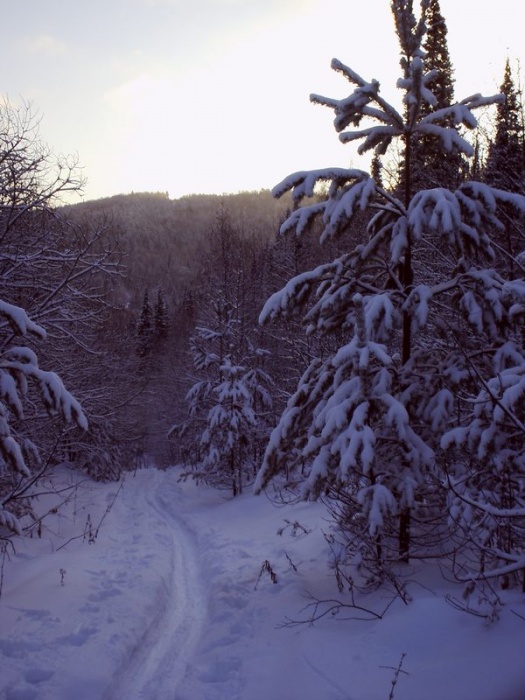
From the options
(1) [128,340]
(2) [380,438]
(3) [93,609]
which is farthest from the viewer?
(1) [128,340]

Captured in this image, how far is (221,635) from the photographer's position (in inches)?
285

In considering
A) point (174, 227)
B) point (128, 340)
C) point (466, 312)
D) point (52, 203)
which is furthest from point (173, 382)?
point (174, 227)

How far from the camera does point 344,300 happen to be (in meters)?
7.10

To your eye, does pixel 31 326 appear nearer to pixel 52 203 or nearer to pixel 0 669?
pixel 0 669

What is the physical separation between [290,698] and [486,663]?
201 centimetres

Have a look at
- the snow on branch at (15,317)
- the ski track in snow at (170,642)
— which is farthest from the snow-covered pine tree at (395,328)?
the snow on branch at (15,317)

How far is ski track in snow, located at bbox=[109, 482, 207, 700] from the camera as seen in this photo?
598 cm

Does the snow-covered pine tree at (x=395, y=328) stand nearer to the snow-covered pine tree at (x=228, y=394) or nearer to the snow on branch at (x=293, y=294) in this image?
the snow on branch at (x=293, y=294)

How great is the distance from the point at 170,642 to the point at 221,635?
0.77m

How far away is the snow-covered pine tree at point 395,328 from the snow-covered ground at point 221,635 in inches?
50.7

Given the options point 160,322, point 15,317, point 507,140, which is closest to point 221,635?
point 15,317

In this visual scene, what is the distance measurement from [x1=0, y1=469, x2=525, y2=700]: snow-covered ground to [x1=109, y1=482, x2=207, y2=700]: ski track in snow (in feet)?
0.08

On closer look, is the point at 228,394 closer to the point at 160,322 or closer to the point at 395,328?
the point at 395,328

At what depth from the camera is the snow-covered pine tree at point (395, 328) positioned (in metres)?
6.15
